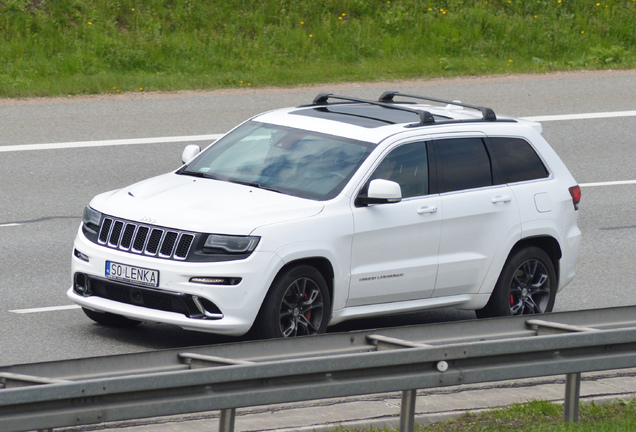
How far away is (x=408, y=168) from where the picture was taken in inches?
354

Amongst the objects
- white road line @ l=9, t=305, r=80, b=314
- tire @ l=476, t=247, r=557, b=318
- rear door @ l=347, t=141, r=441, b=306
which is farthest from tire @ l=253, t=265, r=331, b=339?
white road line @ l=9, t=305, r=80, b=314

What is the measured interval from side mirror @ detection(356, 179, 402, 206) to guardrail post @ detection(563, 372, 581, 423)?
2275mm

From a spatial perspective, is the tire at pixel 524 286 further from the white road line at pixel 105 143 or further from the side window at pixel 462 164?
the white road line at pixel 105 143

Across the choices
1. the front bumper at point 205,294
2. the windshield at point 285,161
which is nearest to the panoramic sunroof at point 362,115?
the windshield at point 285,161

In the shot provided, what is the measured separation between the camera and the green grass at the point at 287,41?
19.8 m

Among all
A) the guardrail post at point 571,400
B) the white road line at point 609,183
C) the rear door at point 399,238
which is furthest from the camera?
the white road line at point 609,183

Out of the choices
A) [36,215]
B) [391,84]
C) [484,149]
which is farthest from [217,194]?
[391,84]

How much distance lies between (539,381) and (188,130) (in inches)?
379

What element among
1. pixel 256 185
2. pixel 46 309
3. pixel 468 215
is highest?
pixel 256 185

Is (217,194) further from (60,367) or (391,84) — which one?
(391,84)

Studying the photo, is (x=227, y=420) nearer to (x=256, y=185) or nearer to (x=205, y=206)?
(x=205, y=206)

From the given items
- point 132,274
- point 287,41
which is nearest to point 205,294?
point 132,274

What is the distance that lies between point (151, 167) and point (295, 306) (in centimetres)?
735

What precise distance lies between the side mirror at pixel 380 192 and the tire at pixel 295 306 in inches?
27.4
